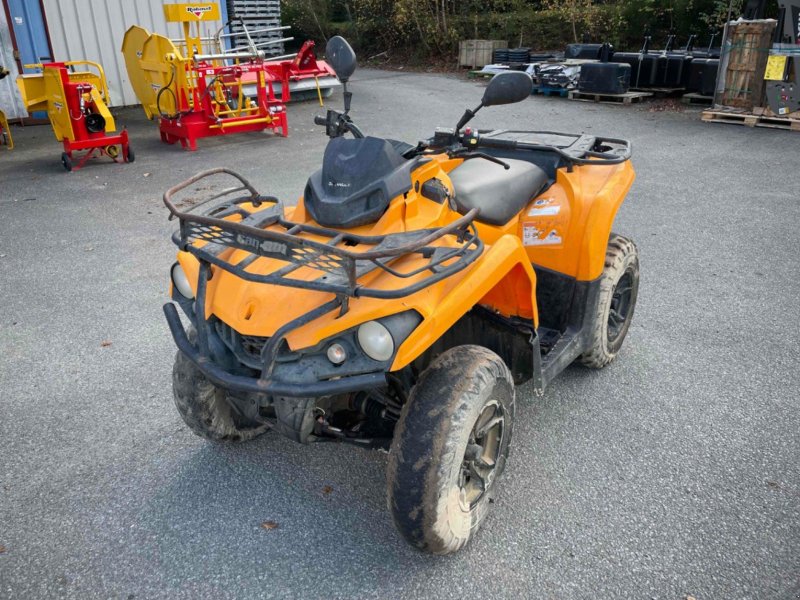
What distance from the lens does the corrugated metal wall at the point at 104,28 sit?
11.8 metres

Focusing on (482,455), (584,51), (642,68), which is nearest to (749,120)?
(642,68)

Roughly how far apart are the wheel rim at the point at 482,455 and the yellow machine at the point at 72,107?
24.9 feet

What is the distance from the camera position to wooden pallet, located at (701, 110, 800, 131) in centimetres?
1054

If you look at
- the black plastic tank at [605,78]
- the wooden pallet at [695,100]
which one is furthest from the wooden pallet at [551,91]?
the wooden pallet at [695,100]

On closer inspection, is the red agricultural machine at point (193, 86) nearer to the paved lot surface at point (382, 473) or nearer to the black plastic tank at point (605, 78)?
the paved lot surface at point (382, 473)

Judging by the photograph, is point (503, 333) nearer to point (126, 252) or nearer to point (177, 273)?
point (177, 273)

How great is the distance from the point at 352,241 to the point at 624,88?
1210cm

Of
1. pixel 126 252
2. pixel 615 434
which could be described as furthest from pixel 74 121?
pixel 615 434

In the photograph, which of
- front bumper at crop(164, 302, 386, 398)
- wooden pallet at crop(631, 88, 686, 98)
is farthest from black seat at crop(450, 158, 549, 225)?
wooden pallet at crop(631, 88, 686, 98)

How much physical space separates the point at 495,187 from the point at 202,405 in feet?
5.33

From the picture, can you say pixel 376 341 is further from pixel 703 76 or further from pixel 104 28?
pixel 703 76

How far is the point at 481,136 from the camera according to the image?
147 inches

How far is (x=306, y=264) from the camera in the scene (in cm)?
211

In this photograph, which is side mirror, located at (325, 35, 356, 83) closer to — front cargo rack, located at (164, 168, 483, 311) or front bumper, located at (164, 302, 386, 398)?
front cargo rack, located at (164, 168, 483, 311)
